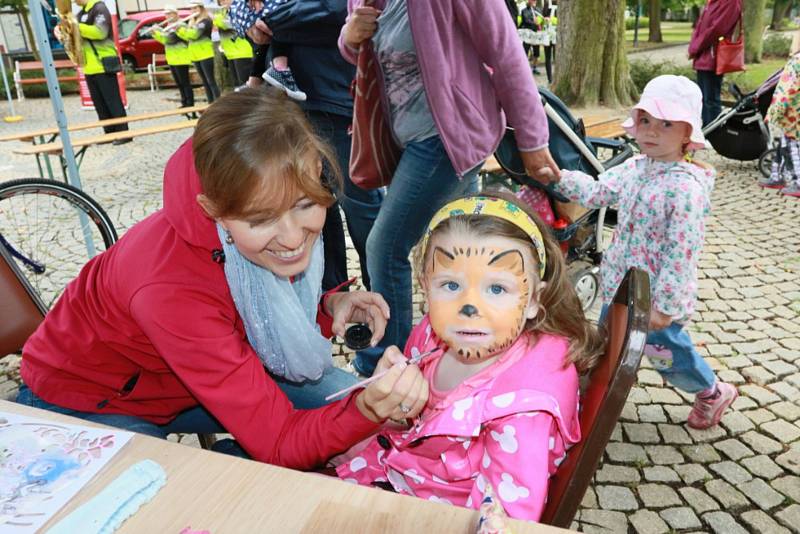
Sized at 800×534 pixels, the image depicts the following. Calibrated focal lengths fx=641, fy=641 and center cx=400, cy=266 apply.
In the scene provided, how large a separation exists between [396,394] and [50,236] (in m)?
4.74

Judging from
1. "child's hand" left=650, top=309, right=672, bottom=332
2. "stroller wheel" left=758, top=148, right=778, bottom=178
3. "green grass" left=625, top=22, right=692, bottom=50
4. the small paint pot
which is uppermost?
the small paint pot

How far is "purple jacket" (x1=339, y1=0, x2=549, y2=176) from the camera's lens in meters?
2.14

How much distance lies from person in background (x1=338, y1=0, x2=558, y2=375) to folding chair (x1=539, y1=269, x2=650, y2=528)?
1.16 meters

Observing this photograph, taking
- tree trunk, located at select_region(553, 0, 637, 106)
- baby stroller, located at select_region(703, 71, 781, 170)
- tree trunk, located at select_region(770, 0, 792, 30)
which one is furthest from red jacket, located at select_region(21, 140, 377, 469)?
tree trunk, located at select_region(770, 0, 792, 30)

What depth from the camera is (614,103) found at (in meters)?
9.12

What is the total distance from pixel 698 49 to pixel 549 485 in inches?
278

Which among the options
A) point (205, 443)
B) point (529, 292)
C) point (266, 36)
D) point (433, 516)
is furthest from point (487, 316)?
point (266, 36)

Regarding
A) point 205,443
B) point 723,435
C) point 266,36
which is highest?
point 266,36

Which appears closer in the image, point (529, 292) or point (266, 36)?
point (529, 292)

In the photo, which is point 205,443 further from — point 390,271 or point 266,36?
point 266,36

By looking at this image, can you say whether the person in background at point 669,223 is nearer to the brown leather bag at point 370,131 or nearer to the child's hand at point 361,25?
the brown leather bag at point 370,131

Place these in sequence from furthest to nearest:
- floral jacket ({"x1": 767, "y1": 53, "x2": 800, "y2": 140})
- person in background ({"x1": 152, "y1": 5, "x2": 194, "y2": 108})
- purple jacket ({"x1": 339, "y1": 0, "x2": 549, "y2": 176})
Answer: person in background ({"x1": 152, "y1": 5, "x2": 194, "y2": 108}), floral jacket ({"x1": 767, "y1": 53, "x2": 800, "y2": 140}), purple jacket ({"x1": 339, "y1": 0, "x2": 549, "y2": 176})

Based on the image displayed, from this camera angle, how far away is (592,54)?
8.97m

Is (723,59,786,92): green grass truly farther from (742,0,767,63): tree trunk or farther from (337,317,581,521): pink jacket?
(337,317,581,521): pink jacket
